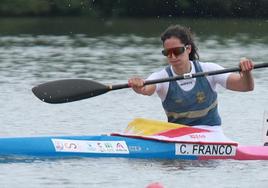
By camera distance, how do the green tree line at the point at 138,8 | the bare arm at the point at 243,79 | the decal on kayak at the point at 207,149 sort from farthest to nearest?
the green tree line at the point at 138,8, the decal on kayak at the point at 207,149, the bare arm at the point at 243,79

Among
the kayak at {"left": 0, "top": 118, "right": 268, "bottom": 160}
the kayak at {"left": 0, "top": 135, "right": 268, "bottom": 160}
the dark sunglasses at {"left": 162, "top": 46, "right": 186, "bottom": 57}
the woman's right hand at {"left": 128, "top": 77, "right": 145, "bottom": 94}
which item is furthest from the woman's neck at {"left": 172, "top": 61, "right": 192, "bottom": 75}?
the kayak at {"left": 0, "top": 135, "right": 268, "bottom": 160}

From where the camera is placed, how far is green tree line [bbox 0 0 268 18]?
42281mm

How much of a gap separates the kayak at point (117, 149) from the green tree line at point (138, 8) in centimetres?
3025

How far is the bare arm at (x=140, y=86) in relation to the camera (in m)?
11.6

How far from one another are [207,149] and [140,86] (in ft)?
3.21

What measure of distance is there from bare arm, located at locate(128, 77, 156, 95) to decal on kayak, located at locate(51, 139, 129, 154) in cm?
59

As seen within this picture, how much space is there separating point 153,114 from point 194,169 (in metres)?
4.79

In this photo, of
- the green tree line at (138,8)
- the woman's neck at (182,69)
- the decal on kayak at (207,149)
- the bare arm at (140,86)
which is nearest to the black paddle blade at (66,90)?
the bare arm at (140,86)

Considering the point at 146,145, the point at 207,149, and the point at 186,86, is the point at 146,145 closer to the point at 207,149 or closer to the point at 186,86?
the point at 207,149

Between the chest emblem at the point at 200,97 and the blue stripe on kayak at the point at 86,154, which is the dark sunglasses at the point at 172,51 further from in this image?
the blue stripe on kayak at the point at 86,154

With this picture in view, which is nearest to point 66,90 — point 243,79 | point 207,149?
point 207,149

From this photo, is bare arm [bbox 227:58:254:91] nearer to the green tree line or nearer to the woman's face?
the woman's face

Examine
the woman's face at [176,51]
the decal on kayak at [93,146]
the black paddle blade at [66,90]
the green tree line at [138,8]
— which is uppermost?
the woman's face at [176,51]

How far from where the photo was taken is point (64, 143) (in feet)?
37.8
